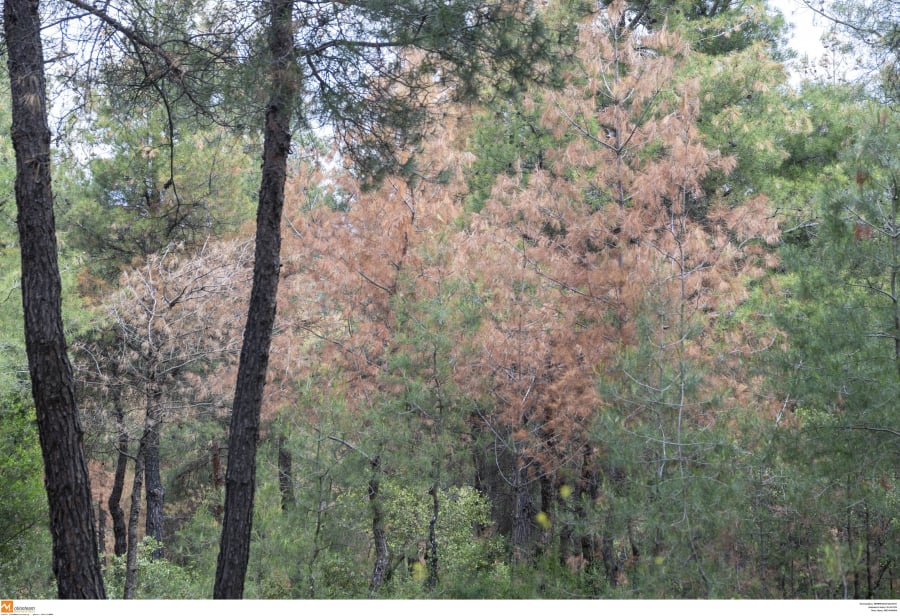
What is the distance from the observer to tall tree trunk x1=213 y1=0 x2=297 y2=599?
5.81m

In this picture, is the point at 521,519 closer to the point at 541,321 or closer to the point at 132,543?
the point at 541,321

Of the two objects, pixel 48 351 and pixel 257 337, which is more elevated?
pixel 257 337

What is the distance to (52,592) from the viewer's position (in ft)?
37.2

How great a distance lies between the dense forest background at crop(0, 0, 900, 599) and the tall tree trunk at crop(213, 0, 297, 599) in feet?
1.39

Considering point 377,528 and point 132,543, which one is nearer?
point 377,528

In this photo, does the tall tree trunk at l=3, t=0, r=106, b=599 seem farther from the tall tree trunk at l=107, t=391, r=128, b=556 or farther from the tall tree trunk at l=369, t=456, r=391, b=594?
the tall tree trunk at l=107, t=391, r=128, b=556

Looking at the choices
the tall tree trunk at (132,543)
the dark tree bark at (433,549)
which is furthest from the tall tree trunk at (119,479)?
the dark tree bark at (433,549)

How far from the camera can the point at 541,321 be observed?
9.25 metres

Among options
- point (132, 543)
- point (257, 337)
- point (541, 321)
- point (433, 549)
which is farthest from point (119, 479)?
point (257, 337)

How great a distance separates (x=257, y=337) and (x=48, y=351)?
1472 millimetres

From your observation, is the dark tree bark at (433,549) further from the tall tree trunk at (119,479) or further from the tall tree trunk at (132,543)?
the tall tree trunk at (119,479)

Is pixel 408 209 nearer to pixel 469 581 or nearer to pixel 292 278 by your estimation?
pixel 292 278

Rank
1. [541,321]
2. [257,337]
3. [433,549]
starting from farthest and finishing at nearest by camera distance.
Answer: [541,321] → [433,549] → [257,337]

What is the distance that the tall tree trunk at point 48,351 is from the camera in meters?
5.12
